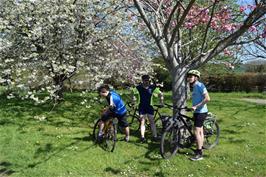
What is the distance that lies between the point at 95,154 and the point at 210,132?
286 centimetres

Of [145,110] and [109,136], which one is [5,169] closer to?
[109,136]

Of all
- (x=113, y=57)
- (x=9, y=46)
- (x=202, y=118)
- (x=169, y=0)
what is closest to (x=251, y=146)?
(x=202, y=118)

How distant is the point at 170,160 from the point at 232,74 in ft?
78.3

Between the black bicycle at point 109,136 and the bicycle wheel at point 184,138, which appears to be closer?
the bicycle wheel at point 184,138

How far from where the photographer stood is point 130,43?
14.3 m

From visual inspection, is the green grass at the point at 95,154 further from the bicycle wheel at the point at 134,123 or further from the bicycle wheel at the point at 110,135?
the bicycle wheel at the point at 134,123

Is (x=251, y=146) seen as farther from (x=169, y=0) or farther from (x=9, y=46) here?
(x=9, y=46)

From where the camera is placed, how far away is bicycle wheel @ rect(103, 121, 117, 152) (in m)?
9.09

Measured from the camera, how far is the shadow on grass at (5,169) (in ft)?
26.3

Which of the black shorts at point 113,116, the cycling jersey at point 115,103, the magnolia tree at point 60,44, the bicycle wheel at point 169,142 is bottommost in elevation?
the bicycle wheel at point 169,142

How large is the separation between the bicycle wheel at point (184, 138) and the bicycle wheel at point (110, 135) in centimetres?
151

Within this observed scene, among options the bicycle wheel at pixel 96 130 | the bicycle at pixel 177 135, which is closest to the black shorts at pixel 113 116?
the bicycle wheel at pixel 96 130

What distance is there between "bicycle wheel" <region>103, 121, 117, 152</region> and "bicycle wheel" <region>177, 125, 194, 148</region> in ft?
4.94

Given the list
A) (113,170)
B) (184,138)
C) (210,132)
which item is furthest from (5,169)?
(210,132)
